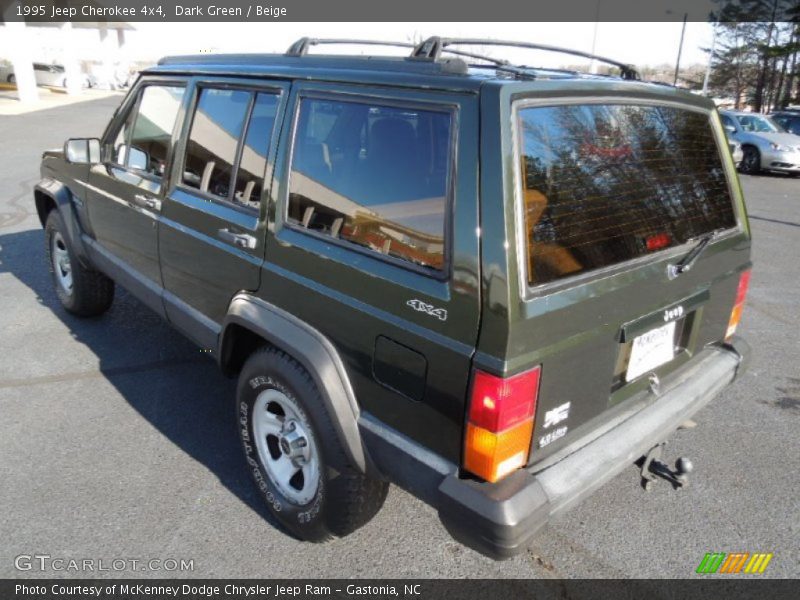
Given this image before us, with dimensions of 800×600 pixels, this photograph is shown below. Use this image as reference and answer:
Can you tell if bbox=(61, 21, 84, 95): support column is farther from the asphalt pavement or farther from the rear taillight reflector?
the rear taillight reflector

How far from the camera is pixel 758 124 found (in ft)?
49.7

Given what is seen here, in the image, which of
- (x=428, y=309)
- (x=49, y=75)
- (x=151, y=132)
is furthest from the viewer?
(x=49, y=75)

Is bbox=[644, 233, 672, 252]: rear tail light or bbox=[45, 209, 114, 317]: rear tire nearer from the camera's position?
bbox=[644, 233, 672, 252]: rear tail light

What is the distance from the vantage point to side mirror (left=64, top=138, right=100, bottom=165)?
3.68 m

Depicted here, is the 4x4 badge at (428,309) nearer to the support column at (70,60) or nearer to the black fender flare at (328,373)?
the black fender flare at (328,373)

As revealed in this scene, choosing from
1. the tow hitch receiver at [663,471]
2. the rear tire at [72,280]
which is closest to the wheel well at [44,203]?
the rear tire at [72,280]

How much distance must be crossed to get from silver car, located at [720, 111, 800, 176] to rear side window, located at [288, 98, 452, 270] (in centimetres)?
1435

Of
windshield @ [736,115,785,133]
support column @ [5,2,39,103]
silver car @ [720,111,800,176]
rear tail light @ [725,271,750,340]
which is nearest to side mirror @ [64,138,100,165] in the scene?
rear tail light @ [725,271,750,340]

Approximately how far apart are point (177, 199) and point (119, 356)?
1664 millimetres

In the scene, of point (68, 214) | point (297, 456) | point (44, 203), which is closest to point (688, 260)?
point (297, 456)

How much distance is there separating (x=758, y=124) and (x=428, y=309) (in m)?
16.7

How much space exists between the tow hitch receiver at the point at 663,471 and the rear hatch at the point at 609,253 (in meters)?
0.29

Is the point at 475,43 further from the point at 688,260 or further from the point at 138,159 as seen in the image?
the point at 138,159
